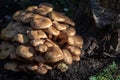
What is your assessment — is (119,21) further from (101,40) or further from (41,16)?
(41,16)

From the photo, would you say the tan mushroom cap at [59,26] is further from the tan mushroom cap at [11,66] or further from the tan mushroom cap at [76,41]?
the tan mushroom cap at [11,66]

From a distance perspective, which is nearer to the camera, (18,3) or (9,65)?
(9,65)

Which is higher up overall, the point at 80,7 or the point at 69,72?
the point at 80,7

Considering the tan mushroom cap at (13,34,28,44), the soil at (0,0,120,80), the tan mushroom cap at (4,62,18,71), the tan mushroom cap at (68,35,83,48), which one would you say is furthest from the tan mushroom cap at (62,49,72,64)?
the tan mushroom cap at (4,62,18,71)

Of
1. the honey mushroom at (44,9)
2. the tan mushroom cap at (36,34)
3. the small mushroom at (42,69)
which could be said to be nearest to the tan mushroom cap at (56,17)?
the honey mushroom at (44,9)

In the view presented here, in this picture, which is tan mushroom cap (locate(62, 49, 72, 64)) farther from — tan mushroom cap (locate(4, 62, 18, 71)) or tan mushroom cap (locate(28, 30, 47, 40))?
tan mushroom cap (locate(4, 62, 18, 71))

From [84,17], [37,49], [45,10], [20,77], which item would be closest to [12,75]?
[20,77]
